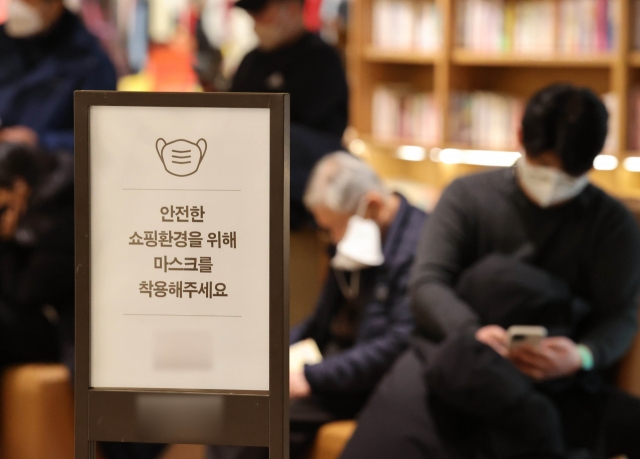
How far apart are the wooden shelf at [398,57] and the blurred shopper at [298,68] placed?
5.61ft

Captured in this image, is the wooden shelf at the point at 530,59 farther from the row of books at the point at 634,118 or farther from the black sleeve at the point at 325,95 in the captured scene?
the black sleeve at the point at 325,95

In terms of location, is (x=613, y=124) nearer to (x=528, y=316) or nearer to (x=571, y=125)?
(x=571, y=125)

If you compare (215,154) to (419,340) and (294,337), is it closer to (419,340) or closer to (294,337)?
(419,340)

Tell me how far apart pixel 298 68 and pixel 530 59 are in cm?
175

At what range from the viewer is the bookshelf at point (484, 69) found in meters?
3.98

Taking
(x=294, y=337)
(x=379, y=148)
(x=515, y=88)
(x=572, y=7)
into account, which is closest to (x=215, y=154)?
(x=294, y=337)

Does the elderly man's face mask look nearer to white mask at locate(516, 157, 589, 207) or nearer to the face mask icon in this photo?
white mask at locate(516, 157, 589, 207)

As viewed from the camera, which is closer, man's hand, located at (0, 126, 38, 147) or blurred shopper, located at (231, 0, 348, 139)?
man's hand, located at (0, 126, 38, 147)

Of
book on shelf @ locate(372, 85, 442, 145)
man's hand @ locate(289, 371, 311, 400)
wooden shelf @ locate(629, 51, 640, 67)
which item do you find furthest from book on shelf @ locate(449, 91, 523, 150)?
man's hand @ locate(289, 371, 311, 400)

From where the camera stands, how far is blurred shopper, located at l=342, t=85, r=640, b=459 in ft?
6.04

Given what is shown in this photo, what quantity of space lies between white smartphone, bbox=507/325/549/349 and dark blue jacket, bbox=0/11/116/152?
5.34ft

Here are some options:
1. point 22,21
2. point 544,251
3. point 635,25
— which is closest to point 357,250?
point 544,251

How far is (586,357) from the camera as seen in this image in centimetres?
192

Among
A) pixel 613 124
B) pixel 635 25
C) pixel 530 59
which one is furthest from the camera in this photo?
pixel 530 59
